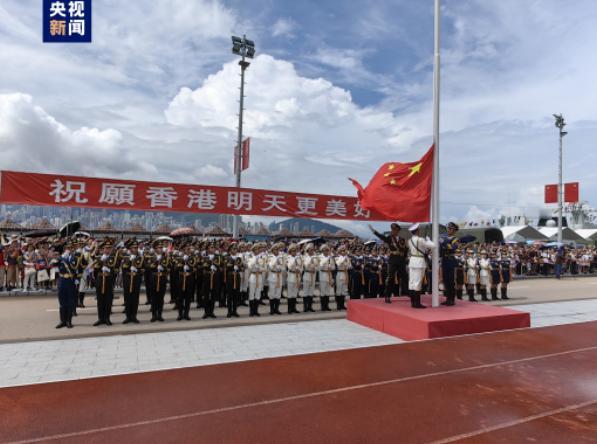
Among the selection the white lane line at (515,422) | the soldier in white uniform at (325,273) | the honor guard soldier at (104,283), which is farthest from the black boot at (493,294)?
the honor guard soldier at (104,283)

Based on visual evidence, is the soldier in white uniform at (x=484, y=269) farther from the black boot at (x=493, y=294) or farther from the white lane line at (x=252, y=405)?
the white lane line at (x=252, y=405)

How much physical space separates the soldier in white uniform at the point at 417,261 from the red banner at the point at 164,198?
332cm

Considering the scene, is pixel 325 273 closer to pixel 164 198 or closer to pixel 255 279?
pixel 255 279

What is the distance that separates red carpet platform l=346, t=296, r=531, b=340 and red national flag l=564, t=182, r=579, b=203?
23.0m

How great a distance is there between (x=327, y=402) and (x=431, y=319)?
312 centimetres

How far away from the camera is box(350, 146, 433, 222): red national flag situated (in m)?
7.81

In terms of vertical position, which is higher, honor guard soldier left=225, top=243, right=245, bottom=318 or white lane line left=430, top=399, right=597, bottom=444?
honor guard soldier left=225, top=243, right=245, bottom=318

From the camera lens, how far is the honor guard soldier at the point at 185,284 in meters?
7.96

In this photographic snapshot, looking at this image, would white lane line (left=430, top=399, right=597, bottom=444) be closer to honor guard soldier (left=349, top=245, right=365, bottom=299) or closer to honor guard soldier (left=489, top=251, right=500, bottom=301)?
honor guard soldier (left=349, top=245, right=365, bottom=299)

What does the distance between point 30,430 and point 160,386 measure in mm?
1251

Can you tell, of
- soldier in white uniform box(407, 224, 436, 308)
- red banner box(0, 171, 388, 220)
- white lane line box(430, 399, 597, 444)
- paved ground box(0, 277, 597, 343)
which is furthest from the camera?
red banner box(0, 171, 388, 220)

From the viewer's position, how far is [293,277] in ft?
29.2

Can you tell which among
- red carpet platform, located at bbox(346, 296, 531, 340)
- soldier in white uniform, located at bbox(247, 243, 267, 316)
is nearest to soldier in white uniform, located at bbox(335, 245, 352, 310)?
red carpet platform, located at bbox(346, 296, 531, 340)

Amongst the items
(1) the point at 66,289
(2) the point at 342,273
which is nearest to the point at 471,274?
(2) the point at 342,273
